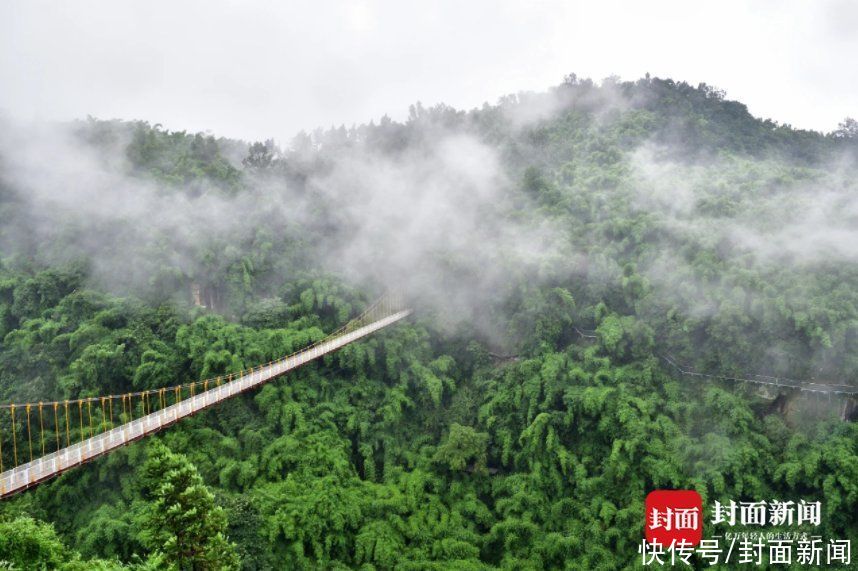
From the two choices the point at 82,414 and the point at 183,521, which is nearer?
the point at 183,521

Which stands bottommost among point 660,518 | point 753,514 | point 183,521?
point 660,518

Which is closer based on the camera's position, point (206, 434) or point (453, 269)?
point (206, 434)

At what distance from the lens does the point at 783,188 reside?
20078mm

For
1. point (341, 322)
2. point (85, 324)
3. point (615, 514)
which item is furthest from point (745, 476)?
point (85, 324)

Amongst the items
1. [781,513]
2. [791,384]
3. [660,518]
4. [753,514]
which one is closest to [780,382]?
[791,384]

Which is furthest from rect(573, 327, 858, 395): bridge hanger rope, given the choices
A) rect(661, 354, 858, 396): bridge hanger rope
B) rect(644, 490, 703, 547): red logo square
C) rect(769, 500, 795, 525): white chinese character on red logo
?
rect(644, 490, 703, 547): red logo square

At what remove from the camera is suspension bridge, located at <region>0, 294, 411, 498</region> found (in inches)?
366

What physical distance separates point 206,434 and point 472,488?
654cm

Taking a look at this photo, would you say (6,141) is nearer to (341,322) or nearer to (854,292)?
(341,322)

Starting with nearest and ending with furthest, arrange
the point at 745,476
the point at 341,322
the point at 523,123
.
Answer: the point at 745,476 < the point at 341,322 < the point at 523,123

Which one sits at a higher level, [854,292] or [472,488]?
[854,292]

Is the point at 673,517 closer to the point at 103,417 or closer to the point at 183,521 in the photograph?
the point at 183,521

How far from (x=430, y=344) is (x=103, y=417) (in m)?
9.42

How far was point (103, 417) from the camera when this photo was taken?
13703mm
